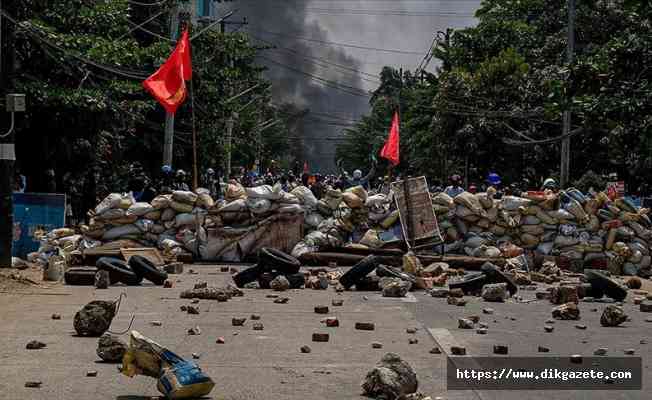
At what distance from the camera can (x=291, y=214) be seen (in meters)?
18.0

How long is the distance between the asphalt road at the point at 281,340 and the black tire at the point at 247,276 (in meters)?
0.49

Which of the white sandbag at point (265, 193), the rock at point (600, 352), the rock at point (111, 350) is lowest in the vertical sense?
the rock at point (600, 352)

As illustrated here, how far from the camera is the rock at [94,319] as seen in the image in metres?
8.49

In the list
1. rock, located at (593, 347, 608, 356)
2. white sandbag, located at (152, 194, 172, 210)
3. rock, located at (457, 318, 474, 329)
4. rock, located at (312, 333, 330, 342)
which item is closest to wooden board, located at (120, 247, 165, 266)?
white sandbag, located at (152, 194, 172, 210)

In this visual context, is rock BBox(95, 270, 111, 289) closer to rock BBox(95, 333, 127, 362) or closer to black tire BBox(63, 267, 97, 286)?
black tire BBox(63, 267, 97, 286)

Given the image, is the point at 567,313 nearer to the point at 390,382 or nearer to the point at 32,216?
the point at 390,382

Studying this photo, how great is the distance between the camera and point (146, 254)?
1574 centimetres

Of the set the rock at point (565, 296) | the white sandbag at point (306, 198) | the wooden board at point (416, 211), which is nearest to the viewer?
the rock at point (565, 296)

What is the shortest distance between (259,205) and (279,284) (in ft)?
16.0

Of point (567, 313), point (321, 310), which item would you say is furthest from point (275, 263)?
point (567, 313)

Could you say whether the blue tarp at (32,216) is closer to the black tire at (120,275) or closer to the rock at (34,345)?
the black tire at (120,275)

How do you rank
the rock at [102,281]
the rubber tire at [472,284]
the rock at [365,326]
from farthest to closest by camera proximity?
the rock at [102,281]
the rubber tire at [472,284]
the rock at [365,326]

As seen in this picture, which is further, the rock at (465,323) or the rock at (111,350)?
the rock at (465,323)

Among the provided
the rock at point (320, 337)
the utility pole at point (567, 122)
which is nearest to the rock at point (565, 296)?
the rock at point (320, 337)
